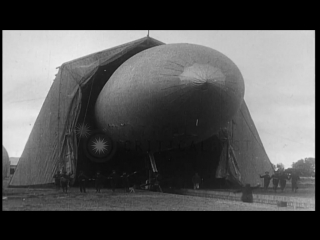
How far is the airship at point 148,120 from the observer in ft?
33.1

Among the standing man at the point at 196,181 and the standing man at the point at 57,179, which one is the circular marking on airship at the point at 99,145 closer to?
the standing man at the point at 57,179

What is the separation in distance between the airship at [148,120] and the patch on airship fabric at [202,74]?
1.0 inches

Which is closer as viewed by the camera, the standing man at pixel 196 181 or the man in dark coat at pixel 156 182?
the man in dark coat at pixel 156 182

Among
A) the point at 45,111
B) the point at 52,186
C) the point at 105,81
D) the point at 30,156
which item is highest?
the point at 105,81

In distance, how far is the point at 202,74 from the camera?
9.69 metres

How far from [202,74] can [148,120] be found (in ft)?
7.03

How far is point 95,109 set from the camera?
42.8 feet

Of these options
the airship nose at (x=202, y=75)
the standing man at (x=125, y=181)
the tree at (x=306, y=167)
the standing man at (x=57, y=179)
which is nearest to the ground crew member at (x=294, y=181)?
the airship nose at (x=202, y=75)

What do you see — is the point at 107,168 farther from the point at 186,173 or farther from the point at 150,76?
the point at 150,76

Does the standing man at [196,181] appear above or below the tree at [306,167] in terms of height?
below

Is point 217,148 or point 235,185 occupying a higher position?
point 217,148

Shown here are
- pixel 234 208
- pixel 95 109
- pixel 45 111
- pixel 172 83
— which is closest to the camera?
pixel 234 208

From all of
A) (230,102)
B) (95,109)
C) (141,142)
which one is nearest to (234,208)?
(230,102)

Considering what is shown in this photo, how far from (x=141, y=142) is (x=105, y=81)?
2.75 metres
